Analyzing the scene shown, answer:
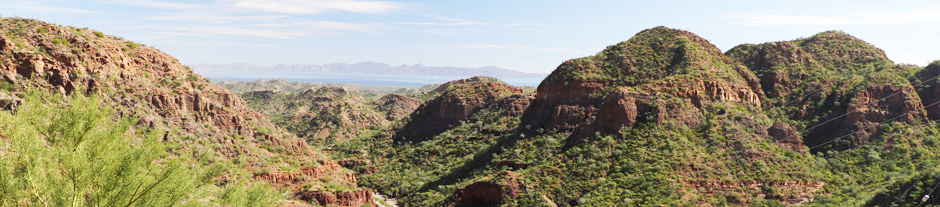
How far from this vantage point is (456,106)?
94.8 m

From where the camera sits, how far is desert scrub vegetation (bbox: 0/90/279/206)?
17.6 m

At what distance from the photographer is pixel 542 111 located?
71.6 m

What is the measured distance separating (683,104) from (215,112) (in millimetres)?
52710

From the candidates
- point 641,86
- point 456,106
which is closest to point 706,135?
point 641,86

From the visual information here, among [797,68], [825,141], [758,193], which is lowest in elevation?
[758,193]

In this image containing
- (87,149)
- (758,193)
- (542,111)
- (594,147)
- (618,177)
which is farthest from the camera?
(542,111)

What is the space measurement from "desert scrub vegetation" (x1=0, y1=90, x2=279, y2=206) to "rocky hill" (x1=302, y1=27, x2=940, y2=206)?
38.2 m

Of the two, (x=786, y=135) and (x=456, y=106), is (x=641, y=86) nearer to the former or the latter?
(x=786, y=135)

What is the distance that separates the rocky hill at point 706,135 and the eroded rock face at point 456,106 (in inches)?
469

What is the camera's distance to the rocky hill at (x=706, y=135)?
5150cm

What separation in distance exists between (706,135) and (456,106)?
47.2 m

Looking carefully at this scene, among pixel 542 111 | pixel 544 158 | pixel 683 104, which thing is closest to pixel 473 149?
pixel 542 111

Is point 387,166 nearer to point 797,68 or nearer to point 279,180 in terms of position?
point 279,180

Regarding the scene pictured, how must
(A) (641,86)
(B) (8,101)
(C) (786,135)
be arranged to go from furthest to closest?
1. (A) (641,86)
2. (C) (786,135)
3. (B) (8,101)
